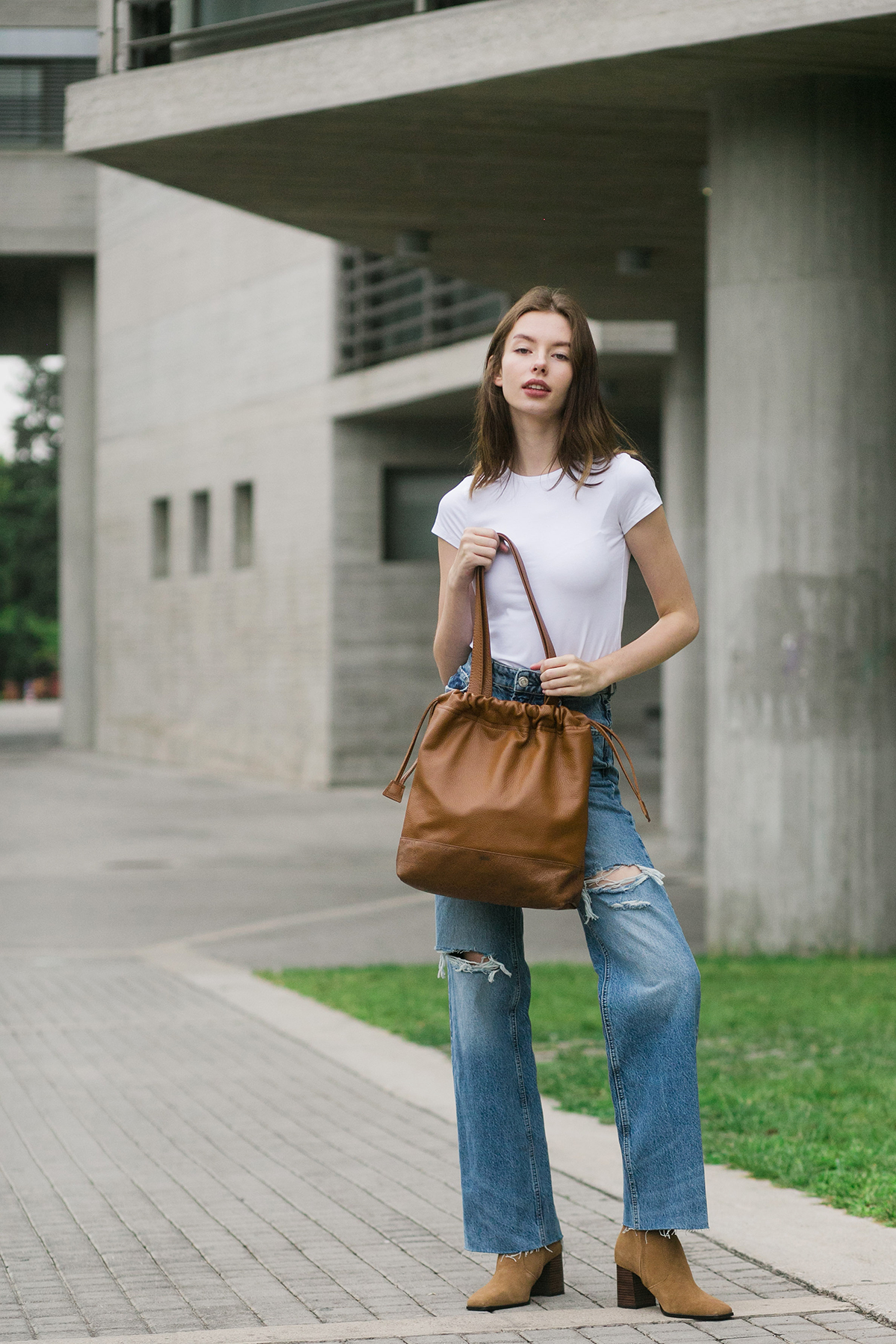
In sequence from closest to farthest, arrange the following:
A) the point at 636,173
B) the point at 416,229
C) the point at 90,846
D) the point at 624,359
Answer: the point at 636,173 → the point at 416,229 → the point at 90,846 → the point at 624,359

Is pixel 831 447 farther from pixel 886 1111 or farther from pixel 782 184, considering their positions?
pixel 886 1111

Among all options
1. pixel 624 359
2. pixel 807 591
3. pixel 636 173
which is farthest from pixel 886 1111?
pixel 624 359

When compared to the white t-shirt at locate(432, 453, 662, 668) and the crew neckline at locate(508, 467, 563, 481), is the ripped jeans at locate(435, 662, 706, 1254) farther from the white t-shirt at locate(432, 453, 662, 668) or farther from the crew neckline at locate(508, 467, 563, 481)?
the crew neckline at locate(508, 467, 563, 481)

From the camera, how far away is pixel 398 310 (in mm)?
25453

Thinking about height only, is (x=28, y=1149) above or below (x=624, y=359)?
below

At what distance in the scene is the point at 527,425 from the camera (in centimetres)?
405

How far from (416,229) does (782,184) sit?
14.7ft

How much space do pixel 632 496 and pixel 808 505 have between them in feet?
20.8

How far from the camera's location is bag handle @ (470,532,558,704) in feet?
12.8

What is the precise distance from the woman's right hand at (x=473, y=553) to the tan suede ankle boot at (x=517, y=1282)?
145cm

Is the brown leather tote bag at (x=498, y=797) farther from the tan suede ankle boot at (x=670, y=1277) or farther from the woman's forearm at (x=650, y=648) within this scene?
the tan suede ankle boot at (x=670, y=1277)

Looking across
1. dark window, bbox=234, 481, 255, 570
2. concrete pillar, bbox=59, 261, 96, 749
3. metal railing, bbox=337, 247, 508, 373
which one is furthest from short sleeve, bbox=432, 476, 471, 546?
concrete pillar, bbox=59, 261, 96, 749

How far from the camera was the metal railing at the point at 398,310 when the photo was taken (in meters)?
23.7

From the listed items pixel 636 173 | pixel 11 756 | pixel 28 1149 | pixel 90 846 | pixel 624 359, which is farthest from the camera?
pixel 11 756
